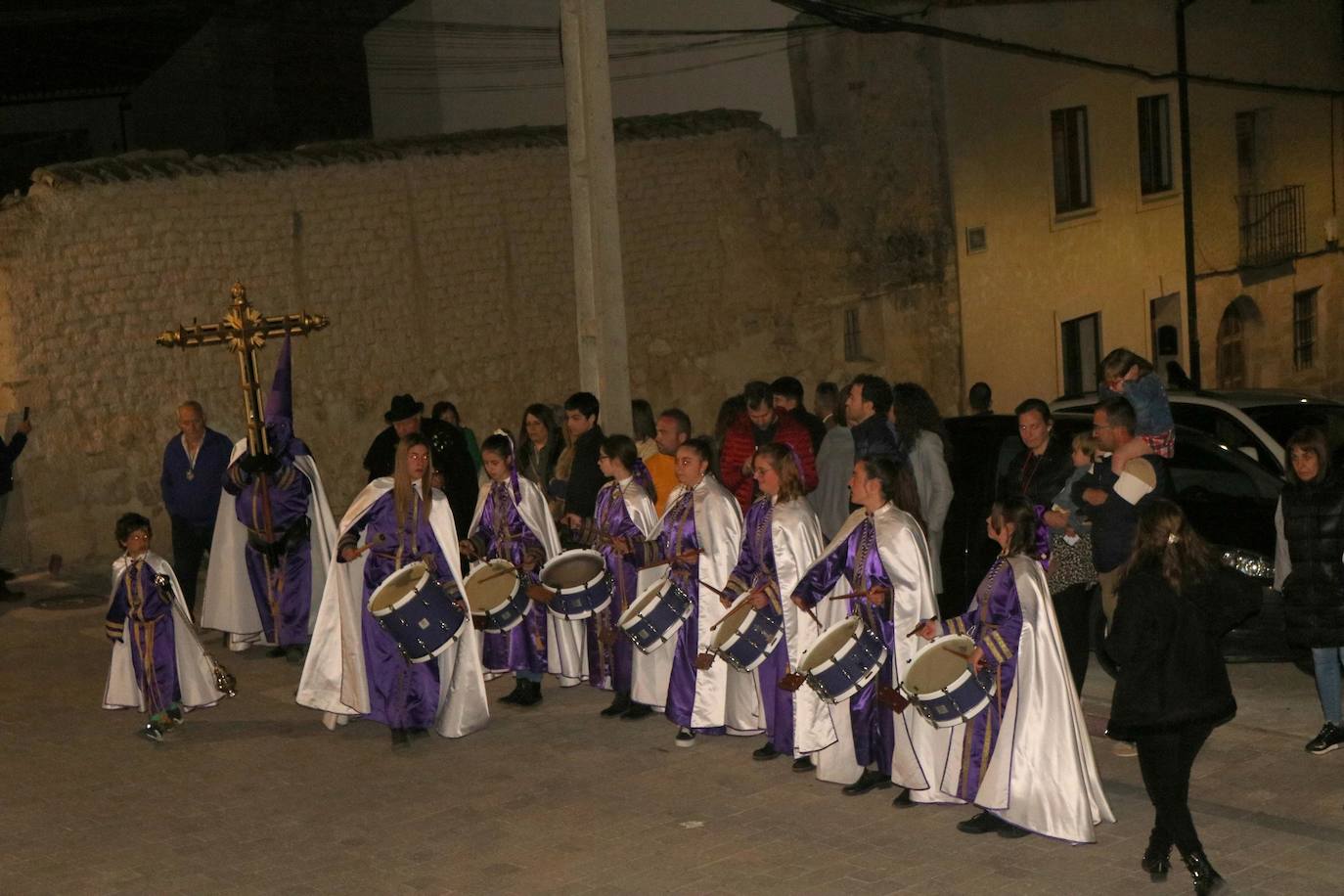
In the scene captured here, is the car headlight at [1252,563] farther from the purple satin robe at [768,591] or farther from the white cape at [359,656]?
the white cape at [359,656]

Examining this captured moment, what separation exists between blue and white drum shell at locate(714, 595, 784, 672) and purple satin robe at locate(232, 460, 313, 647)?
4046 millimetres

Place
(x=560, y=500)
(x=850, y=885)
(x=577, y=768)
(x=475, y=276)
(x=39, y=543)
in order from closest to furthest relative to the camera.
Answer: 1. (x=850, y=885)
2. (x=577, y=768)
3. (x=560, y=500)
4. (x=39, y=543)
5. (x=475, y=276)

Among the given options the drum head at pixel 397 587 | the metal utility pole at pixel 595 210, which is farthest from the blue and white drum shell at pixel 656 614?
the metal utility pole at pixel 595 210

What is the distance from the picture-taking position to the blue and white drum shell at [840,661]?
7969 millimetres

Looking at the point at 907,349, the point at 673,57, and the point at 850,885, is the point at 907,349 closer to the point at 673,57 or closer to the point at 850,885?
the point at 673,57

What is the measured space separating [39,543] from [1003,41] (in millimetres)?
13001

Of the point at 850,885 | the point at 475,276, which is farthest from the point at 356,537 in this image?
the point at 475,276

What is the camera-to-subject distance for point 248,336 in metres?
11.2

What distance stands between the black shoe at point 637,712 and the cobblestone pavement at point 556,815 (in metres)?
0.15

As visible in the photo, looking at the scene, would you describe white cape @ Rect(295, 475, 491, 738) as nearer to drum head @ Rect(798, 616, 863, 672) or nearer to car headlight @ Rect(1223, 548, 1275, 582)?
drum head @ Rect(798, 616, 863, 672)

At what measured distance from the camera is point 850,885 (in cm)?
719

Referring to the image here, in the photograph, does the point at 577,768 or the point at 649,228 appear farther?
the point at 649,228

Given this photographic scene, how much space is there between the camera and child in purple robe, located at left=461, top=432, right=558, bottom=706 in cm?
1012

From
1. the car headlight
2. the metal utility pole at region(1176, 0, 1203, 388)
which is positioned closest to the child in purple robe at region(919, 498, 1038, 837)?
the car headlight
